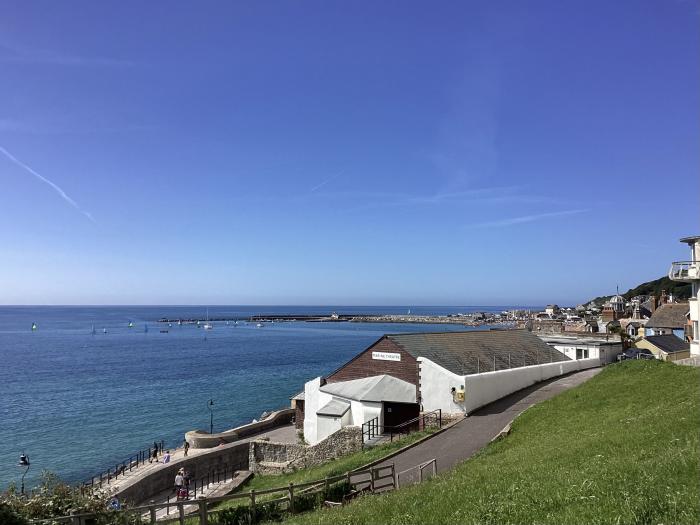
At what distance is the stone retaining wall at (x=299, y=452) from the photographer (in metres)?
25.4

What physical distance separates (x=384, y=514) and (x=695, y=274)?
30552 mm

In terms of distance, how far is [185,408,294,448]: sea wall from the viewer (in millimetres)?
35875

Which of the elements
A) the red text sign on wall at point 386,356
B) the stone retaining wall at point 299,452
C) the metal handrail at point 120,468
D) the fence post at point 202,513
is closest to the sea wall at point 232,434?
the metal handrail at point 120,468

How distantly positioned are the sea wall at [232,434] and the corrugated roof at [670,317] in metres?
47.8

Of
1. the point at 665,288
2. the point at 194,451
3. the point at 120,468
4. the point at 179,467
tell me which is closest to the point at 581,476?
the point at 179,467

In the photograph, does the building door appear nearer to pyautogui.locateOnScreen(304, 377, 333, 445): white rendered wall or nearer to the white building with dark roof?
the white building with dark roof

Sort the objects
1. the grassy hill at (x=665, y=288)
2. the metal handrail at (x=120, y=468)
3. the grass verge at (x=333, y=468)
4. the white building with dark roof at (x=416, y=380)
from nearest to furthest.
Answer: the grass verge at (x=333, y=468)
the white building with dark roof at (x=416, y=380)
the metal handrail at (x=120, y=468)
the grassy hill at (x=665, y=288)

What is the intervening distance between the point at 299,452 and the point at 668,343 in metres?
37.9

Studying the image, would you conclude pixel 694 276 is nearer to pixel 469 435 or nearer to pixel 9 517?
pixel 469 435

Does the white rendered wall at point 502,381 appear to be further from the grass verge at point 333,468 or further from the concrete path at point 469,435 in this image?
the grass verge at point 333,468

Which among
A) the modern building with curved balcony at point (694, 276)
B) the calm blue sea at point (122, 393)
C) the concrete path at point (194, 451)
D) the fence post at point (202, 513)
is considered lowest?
the calm blue sea at point (122, 393)

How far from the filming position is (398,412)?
2748cm

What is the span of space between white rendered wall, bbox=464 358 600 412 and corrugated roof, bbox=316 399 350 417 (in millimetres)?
6970

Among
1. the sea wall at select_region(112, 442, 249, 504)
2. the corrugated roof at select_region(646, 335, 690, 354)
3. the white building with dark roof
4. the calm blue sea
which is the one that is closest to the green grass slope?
the white building with dark roof
